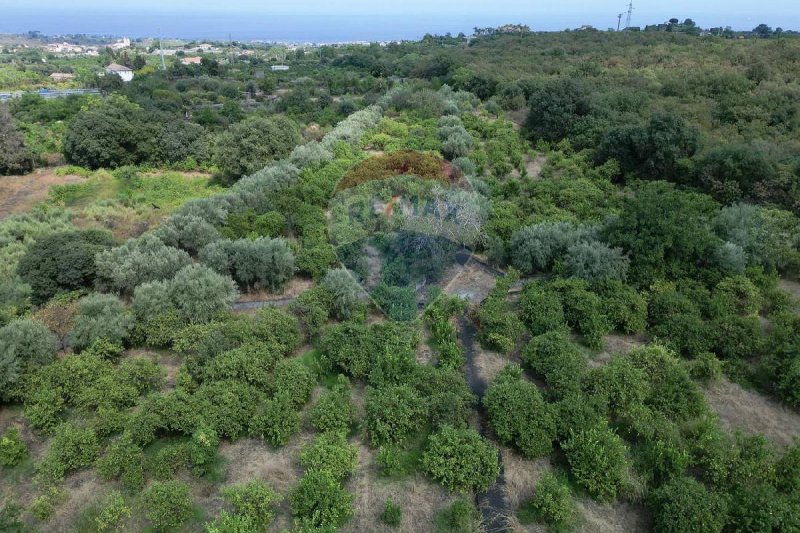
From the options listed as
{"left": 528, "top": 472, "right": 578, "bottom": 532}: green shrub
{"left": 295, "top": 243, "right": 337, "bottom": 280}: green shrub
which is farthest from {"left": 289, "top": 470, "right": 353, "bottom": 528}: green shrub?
{"left": 295, "top": 243, "right": 337, "bottom": 280}: green shrub

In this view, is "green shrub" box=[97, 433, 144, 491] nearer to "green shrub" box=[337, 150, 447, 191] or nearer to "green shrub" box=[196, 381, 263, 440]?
"green shrub" box=[196, 381, 263, 440]

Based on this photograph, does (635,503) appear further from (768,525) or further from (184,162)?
(184,162)

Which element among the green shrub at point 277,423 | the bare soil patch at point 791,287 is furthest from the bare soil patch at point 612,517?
the bare soil patch at point 791,287

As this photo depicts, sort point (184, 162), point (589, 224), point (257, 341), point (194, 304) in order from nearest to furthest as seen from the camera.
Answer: point (257, 341), point (194, 304), point (589, 224), point (184, 162)

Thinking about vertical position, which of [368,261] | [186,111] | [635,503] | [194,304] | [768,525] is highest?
[186,111]

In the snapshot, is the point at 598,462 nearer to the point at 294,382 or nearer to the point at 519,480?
the point at 519,480

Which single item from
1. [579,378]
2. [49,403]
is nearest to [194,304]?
[49,403]

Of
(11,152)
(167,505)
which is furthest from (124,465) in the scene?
(11,152)
